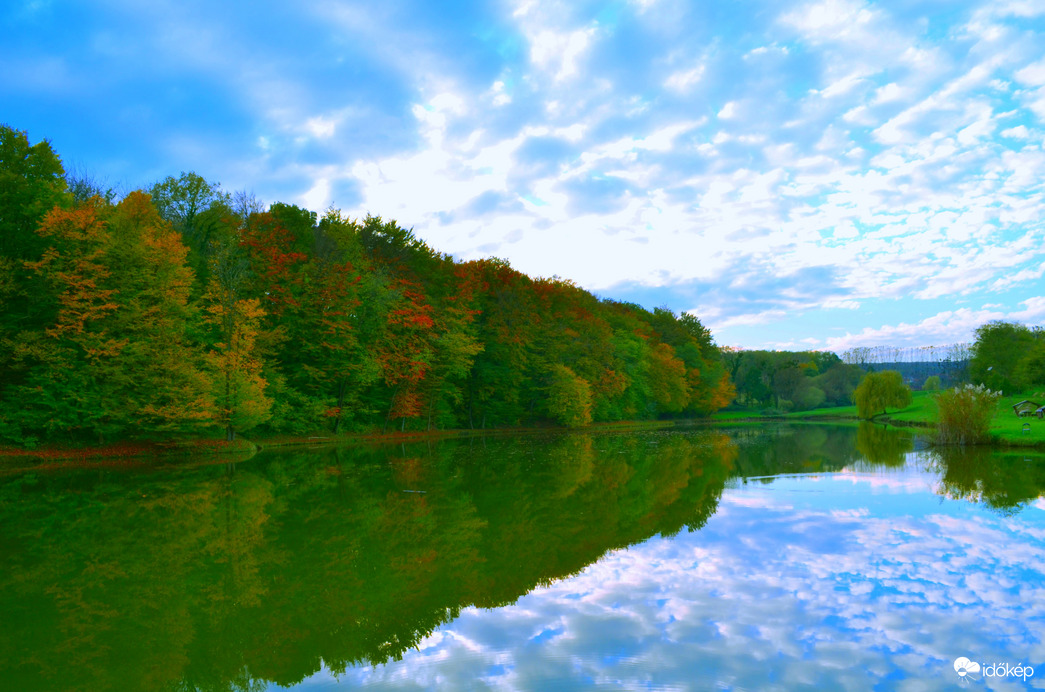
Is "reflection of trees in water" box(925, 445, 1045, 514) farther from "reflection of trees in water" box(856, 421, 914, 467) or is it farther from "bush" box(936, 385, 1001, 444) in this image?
"reflection of trees in water" box(856, 421, 914, 467)

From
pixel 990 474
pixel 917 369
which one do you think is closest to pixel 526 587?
pixel 990 474

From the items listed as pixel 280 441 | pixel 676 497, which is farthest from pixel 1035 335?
pixel 280 441

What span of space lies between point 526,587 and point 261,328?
2909 centimetres

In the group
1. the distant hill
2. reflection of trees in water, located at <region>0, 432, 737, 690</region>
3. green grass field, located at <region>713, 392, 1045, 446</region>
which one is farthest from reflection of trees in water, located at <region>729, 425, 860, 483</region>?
the distant hill

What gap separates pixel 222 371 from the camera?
27.4 m

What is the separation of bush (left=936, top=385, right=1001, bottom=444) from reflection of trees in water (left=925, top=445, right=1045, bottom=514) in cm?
54

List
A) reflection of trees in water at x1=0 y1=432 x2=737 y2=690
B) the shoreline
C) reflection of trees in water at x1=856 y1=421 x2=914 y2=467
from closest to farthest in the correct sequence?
reflection of trees in water at x1=0 y1=432 x2=737 y2=690, the shoreline, reflection of trees in water at x1=856 y1=421 x2=914 y2=467

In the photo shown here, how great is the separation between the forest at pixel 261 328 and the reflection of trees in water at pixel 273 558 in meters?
5.61

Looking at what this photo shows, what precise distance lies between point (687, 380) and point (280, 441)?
4796 cm

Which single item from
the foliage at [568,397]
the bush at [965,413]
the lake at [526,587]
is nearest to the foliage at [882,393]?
the foliage at [568,397]

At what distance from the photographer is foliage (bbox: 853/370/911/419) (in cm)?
5256

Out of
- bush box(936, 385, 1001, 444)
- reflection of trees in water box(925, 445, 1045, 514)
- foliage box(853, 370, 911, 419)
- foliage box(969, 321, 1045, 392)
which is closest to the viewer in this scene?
reflection of trees in water box(925, 445, 1045, 514)

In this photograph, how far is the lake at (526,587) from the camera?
5645 millimetres

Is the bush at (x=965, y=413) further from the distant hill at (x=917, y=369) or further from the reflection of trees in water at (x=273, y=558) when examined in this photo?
the distant hill at (x=917, y=369)
